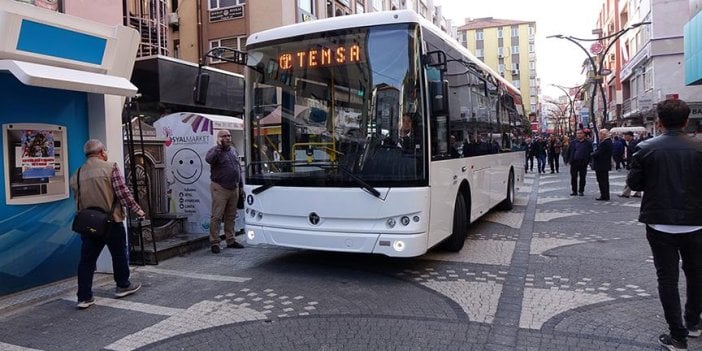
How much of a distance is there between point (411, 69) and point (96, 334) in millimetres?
4054

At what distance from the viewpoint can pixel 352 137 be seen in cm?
599

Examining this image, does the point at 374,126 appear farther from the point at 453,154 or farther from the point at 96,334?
the point at 96,334

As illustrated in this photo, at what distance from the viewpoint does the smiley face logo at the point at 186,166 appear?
359 inches

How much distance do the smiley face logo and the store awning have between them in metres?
2.37

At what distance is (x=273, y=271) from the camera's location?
6.77 meters

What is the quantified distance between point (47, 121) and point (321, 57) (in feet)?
11.0

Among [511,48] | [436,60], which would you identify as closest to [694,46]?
[436,60]

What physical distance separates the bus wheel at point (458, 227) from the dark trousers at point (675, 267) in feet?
10.8

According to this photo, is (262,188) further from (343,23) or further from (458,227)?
(458,227)

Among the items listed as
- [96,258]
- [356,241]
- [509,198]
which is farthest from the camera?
[509,198]

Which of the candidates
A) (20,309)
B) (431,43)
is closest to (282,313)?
(20,309)

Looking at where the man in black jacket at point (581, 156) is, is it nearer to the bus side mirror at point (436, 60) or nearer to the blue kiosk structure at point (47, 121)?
the bus side mirror at point (436, 60)

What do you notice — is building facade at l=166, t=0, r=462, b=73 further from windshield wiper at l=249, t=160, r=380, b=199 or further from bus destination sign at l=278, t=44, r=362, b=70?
windshield wiper at l=249, t=160, r=380, b=199

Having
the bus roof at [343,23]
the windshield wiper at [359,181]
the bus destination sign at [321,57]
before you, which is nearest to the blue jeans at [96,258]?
the windshield wiper at [359,181]
